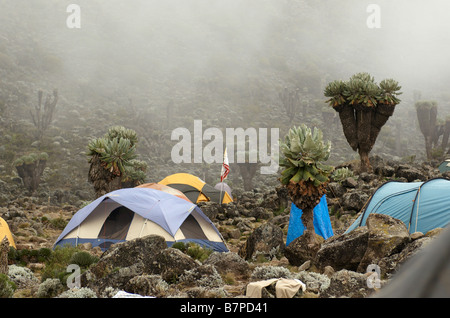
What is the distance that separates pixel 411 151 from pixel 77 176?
42.2 meters

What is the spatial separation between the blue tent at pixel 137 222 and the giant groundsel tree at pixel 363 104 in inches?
499

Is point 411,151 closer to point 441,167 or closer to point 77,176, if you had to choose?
point 441,167

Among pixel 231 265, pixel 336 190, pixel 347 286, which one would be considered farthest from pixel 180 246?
pixel 336 190

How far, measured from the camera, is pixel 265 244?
11375 millimetres

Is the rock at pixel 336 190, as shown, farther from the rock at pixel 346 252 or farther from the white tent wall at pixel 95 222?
the rock at pixel 346 252

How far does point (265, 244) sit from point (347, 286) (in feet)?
18.6

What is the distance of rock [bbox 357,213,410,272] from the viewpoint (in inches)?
289

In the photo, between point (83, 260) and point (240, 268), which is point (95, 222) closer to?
point (83, 260)

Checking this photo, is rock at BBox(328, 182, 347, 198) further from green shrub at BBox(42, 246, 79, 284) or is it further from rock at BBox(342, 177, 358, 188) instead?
green shrub at BBox(42, 246, 79, 284)

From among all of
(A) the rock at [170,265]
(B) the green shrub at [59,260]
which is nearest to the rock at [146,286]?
(A) the rock at [170,265]

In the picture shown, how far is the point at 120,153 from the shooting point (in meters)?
18.4

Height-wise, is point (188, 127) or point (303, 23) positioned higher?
point (303, 23)

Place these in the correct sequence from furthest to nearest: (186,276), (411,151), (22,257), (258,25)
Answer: (258,25) < (411,151) < (22,257) < (186,276)
